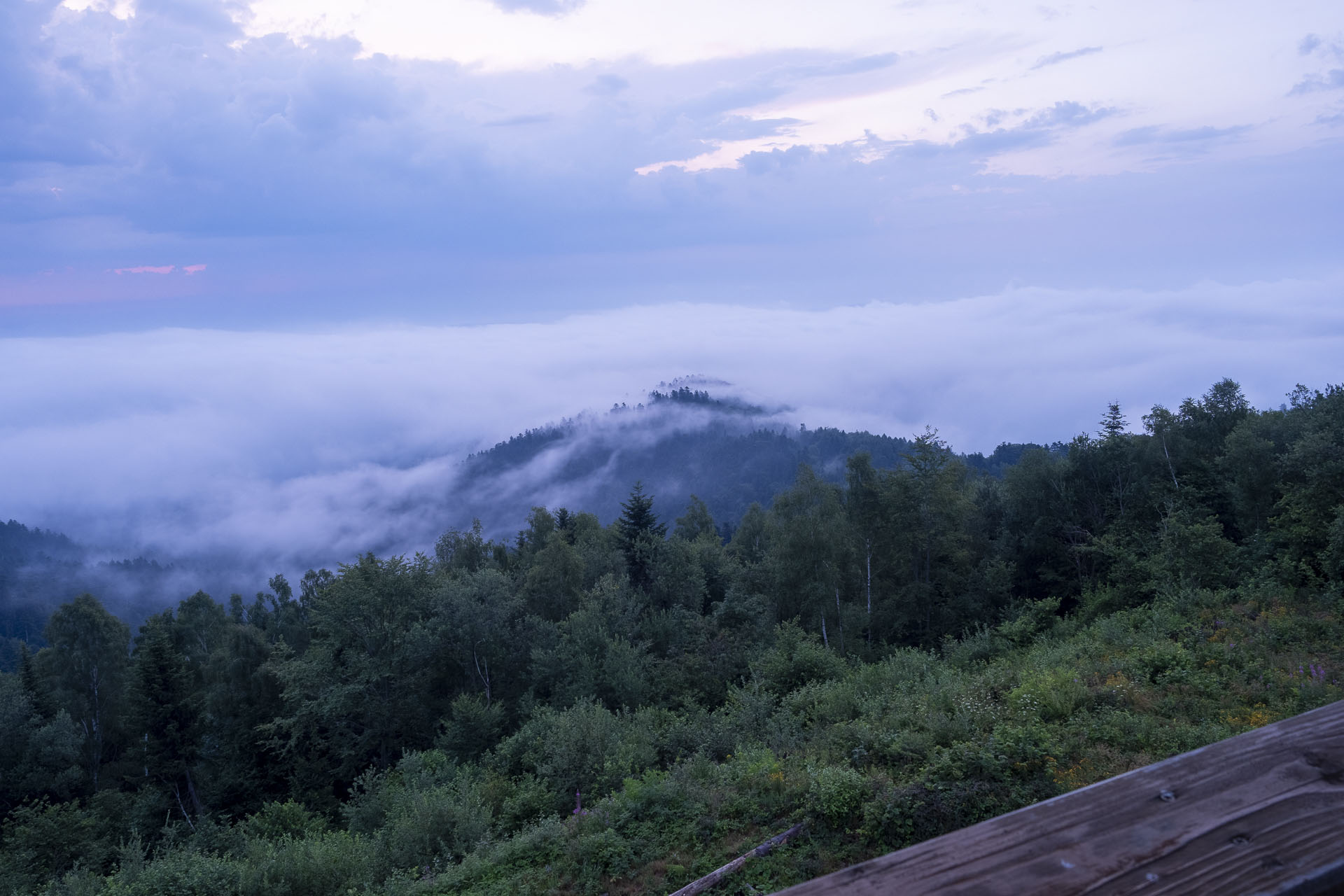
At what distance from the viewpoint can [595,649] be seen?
28.9m

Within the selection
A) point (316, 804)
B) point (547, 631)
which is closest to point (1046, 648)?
point (547, 631)

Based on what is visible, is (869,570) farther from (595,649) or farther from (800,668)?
(800,668)

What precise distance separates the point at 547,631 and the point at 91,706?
4027 cm

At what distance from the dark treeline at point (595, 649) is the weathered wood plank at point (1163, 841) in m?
11.0

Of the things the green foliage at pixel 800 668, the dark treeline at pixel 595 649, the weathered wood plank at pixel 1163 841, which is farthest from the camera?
the green foliage at pixel 800 668

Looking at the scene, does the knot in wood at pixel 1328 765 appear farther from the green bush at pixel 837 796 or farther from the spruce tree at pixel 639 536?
the spruce tree at pixel 639 536

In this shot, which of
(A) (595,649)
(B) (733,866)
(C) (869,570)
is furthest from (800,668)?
(C) (869,570)

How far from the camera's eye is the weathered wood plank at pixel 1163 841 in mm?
1269

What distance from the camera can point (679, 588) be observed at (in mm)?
38500

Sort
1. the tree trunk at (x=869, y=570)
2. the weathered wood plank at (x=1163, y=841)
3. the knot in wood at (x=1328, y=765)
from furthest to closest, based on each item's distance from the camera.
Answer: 1. the tree trunk at (x=869, y=570)
2. the knot in wood at (x=1328, y=765)
3. the weathered wood plank at (x=1163, y=841)

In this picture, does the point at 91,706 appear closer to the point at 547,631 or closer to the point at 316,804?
the point at 316,804

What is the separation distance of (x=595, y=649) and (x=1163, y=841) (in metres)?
29.0

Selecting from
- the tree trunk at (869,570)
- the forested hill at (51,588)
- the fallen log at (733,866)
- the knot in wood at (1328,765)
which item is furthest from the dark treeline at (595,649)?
the forested hill at (51,588)

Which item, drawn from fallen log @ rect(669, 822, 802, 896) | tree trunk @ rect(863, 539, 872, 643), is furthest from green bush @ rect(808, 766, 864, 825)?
tree trunk @ rect(863, 539, 872, 643)
